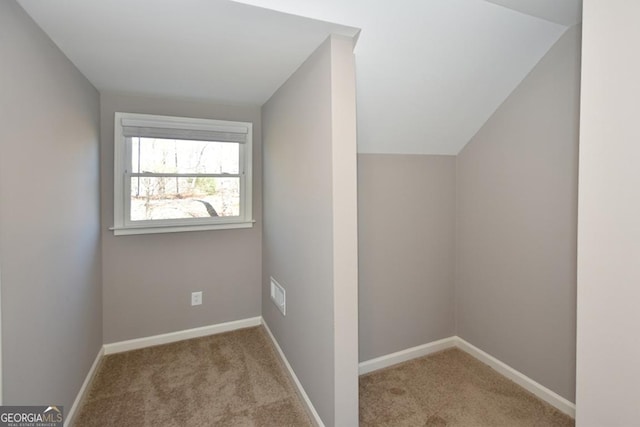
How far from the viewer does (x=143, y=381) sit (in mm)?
2262

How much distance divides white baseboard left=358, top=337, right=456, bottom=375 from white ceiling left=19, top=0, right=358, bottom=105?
2188 mm

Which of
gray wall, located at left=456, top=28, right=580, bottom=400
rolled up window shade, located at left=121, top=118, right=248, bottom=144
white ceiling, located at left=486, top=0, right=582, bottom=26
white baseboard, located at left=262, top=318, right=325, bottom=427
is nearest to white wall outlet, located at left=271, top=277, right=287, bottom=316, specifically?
white baseboard, located at left=262, top=318, right=325, bottom=427

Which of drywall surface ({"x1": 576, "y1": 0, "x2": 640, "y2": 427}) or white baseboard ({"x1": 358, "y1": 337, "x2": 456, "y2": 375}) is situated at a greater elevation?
drywall surface ({"x1": 576, "y1": 0, "x2": 640, "y2": 427})

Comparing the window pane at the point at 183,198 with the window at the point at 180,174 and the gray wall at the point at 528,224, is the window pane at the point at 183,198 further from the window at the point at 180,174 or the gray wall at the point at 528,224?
the gray wall at the point at 528,224

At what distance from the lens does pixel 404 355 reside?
2.51 meters

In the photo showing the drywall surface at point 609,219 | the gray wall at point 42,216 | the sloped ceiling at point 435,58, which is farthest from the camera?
the sloped ceiling at point 435,58

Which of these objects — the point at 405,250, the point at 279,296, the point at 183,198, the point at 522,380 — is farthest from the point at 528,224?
the point at 183,198

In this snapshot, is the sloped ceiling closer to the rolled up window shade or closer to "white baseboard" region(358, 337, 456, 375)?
the rolled up window shade

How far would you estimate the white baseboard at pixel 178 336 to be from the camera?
2.65 meters

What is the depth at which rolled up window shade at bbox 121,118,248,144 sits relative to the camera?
258 cm

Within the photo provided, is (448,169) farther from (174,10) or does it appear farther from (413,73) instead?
(174,10)

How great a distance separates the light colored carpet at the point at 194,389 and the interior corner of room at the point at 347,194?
0.47ft

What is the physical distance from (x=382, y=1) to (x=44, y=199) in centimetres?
187

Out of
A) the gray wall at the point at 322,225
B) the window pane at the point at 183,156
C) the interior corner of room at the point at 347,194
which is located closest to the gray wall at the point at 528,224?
the interior corner of room at the point at 347,194
